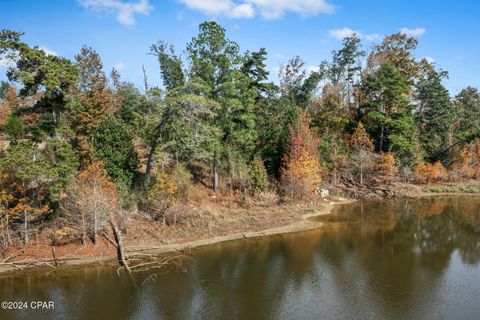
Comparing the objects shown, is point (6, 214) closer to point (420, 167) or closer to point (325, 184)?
point (325, 184)

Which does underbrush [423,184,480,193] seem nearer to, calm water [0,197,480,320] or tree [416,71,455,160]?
tree [416,71,455,160]

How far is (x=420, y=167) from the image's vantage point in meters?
59.0

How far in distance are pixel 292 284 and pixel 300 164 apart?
21.4 metres

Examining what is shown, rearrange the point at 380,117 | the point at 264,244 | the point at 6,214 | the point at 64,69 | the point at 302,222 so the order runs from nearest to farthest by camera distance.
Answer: the point at 6,214, the point at 64,69, the point at 264,244, the point at 302,222, the point at 380,117

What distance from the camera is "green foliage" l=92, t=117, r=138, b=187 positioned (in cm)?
3491

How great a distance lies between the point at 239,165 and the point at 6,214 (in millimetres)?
26080

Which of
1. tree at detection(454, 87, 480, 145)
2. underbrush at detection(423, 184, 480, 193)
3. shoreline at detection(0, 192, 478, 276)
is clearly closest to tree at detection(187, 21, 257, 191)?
shoreline at detection(0, 192, 478, 276)

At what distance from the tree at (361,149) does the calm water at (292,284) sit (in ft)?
68.1

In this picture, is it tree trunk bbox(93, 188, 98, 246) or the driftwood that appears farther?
the driftwood

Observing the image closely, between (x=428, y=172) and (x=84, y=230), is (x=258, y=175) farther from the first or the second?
(x=428, y=172)

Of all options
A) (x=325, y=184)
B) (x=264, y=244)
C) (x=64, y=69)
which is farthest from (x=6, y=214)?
(x=325, y=184)

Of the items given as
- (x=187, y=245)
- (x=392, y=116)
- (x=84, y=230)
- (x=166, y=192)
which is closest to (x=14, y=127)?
(x=166, y=192)

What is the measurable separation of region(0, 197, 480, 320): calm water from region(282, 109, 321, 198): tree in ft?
33.3

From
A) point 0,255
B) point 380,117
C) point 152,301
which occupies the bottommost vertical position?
point 152,301
